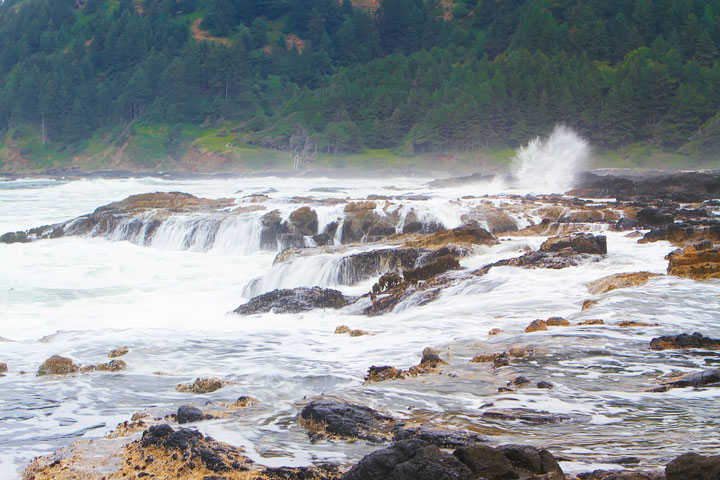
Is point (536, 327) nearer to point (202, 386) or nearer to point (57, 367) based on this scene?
point (202, 386)

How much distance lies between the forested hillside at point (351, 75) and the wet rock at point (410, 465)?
223 feet

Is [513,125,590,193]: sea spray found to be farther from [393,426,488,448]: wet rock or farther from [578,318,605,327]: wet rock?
[393,426,488,448]: wet rock

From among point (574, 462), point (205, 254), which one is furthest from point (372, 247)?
point (574, 462)

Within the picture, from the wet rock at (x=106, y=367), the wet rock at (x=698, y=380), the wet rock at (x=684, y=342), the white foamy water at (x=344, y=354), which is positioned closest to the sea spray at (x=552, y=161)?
the white foamy water at (x=344, y=354)

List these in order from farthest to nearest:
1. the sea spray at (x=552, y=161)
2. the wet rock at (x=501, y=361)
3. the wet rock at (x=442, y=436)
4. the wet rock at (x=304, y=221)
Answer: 1. the sea spray at (x=552, y=161)
2. the wet rock at (x=304, y=221)
3. the wet rock at (x=501, y=361)
4. the wet rock at (x=442, y=436)

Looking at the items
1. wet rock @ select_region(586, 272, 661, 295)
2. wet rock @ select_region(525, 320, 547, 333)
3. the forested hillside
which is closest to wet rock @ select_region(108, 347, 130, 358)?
wet rock @ select_region(525, 320, 547, 333)

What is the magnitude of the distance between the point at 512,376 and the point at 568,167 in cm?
5428

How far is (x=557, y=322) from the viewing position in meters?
12.1

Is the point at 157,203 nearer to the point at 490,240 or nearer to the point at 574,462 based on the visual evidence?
the point at 490,240

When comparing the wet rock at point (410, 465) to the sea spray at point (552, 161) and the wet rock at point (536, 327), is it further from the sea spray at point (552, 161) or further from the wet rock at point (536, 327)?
the sea spray at point (552, 161)

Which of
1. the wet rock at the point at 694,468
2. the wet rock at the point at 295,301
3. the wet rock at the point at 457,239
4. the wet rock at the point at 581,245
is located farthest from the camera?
the wet rock at the point at 457,239

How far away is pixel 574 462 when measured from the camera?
5.91 m

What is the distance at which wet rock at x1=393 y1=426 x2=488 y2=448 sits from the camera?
6250 mm

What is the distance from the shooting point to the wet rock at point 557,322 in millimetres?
11977
